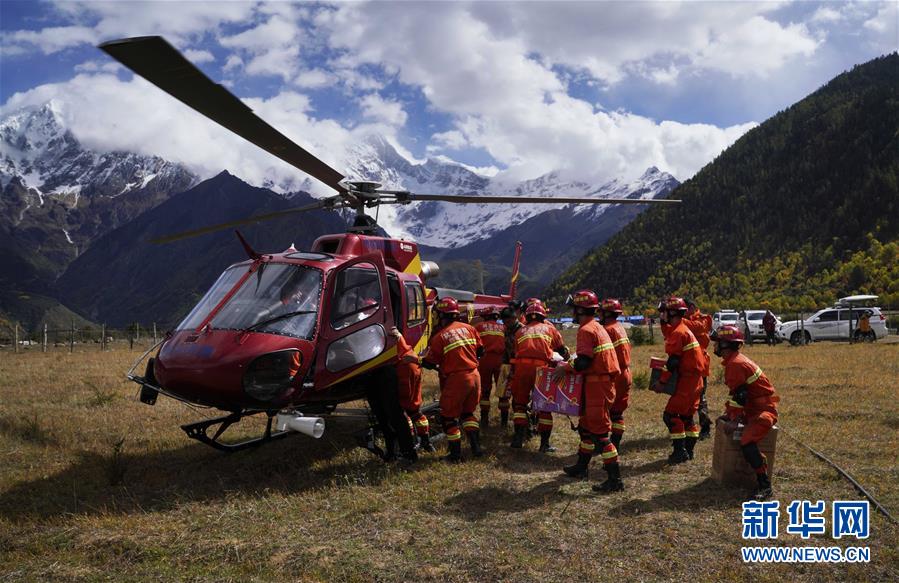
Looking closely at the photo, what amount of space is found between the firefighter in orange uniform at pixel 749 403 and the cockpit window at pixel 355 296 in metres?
3.85

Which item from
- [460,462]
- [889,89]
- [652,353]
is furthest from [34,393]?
[889,89]

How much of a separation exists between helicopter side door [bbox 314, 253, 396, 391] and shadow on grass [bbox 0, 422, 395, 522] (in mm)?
1214

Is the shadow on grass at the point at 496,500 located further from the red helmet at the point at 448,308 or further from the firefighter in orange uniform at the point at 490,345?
the firefighter in orange uniform at the point at 490,345

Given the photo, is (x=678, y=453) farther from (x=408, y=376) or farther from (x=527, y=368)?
(x=408, y=376)

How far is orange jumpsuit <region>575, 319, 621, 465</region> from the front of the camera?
679cm

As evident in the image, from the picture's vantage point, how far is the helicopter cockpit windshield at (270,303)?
679 centimetres

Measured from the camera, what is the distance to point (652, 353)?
82.5 feet

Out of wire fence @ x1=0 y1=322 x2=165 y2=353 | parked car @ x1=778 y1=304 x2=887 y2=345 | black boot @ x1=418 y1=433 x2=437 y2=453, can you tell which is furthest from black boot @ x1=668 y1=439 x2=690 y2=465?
wire fence @ x1=0 y1=322 x2=165 y2=353

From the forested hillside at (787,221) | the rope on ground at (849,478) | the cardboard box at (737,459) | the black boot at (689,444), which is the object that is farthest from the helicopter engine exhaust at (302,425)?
the forested hillside at (787,221)

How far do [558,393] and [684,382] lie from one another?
1.61 metres

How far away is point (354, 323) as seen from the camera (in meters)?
7.45

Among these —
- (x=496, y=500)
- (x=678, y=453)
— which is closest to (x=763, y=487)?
(x=678, y=453)

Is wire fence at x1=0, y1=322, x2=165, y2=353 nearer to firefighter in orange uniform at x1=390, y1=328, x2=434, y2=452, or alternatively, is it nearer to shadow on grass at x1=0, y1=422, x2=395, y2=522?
shadow on grass at x1=0, y1=422, x2=395, y2=522

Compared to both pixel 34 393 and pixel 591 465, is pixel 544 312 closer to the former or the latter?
pixel 591 465
